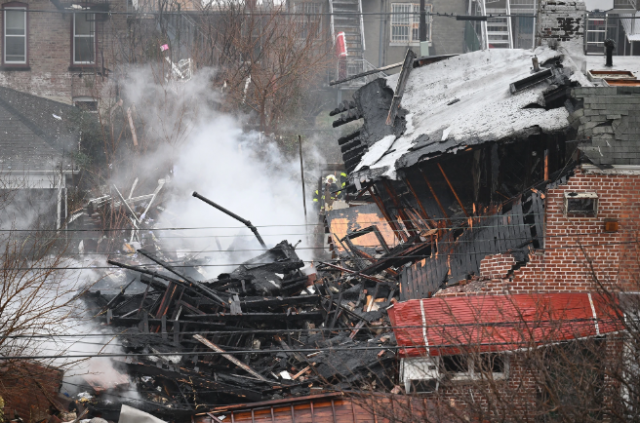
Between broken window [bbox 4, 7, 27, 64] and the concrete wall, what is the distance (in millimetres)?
15376

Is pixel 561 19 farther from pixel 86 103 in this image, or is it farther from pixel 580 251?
pixel 86 103

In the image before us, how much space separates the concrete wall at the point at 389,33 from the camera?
35.4 metres

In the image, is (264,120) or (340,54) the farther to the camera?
(340,54)

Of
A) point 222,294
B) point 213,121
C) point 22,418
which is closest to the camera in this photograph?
point 22,418

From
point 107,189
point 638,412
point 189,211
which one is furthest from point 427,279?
point 107,189

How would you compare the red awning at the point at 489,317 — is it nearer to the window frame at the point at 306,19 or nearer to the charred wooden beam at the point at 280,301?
the charred wooden beam at the point at 280,301

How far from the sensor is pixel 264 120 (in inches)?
1188

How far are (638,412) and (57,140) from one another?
24.0 metres

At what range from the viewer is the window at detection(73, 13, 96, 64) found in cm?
3133

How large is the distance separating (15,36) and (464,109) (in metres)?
23.8

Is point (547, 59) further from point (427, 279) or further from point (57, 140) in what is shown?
point (57, 140)

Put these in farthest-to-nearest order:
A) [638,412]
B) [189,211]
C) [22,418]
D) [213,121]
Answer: [213,121] → [189,211] → [22,418] → [638,412]

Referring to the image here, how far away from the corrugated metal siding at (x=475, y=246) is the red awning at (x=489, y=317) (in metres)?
0.82

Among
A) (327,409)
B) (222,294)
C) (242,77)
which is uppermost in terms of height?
(242,77)
